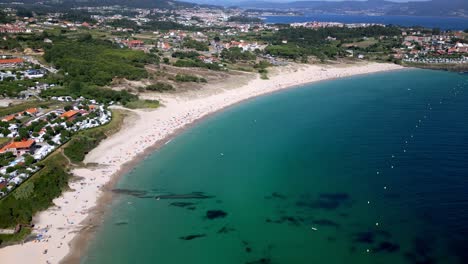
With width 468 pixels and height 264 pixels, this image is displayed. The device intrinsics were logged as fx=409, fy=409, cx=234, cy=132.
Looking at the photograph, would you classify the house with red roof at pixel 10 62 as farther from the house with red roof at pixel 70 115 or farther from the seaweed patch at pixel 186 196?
the seaweed patch at pixel 186 196

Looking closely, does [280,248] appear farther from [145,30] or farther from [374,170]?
[145,30]

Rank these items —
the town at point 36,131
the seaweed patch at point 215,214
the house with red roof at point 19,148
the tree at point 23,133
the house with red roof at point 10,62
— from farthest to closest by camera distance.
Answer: the house with red roof at point 10,62 < the tree at point 23,133 < the house with red roof at point 19,148 < the town at point 36,131 < the seaweed patch at point 215,214

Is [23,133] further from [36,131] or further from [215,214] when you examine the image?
[215,214]

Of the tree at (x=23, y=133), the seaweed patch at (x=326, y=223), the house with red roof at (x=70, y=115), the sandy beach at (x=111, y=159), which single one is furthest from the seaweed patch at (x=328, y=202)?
the house with red roof at (x=70, y=115)

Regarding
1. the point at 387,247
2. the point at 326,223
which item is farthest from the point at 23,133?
the point at 387,247

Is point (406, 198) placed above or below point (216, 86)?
below

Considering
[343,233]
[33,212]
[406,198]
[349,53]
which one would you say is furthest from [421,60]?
[33,212]

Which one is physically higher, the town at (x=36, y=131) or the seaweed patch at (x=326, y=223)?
the town at (x=36, y=131)
